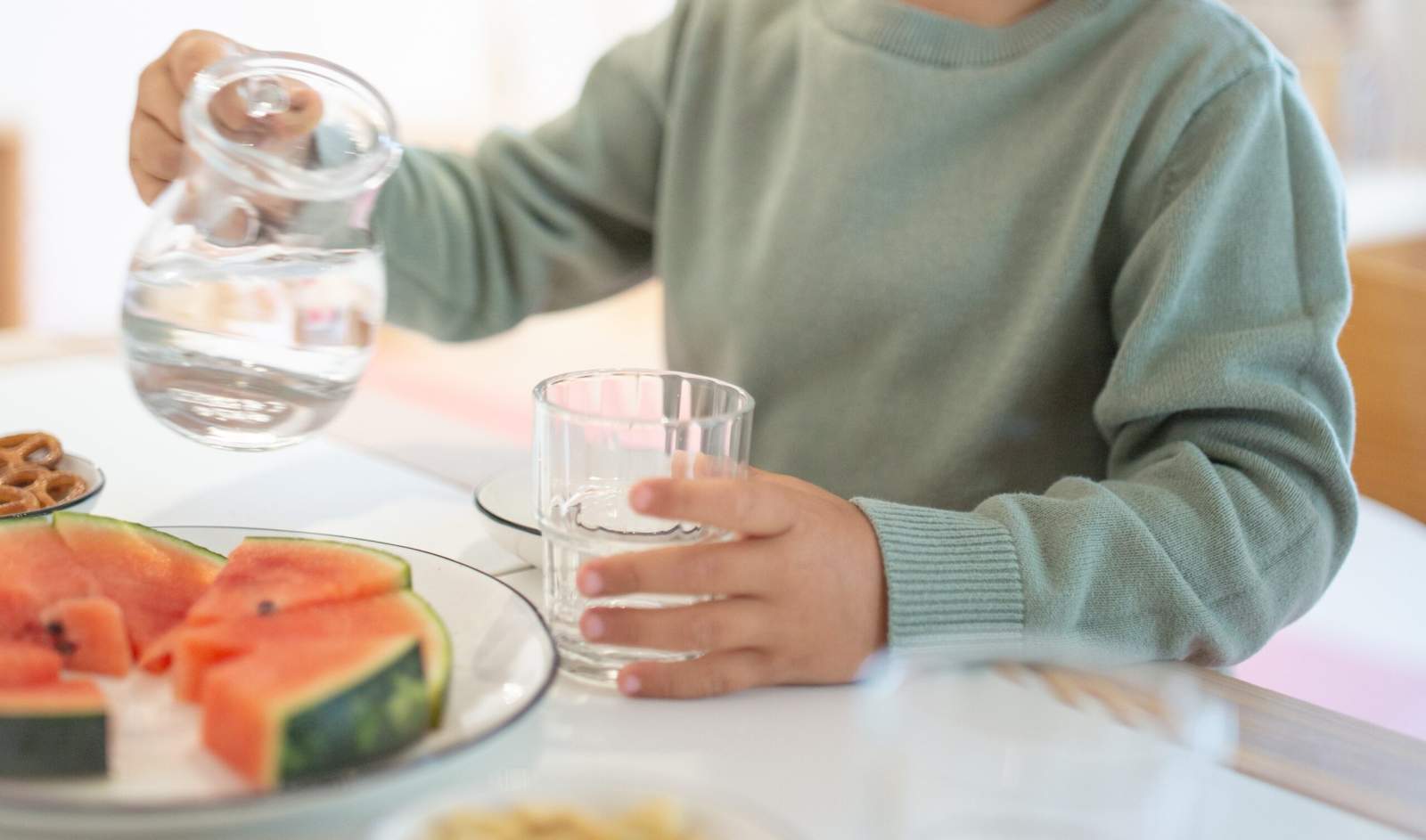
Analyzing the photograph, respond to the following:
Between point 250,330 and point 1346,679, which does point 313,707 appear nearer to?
point 250,330

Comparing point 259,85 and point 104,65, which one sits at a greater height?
point 259,85

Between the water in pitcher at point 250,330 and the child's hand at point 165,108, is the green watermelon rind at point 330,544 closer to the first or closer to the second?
the water in pitcher at point 250,330

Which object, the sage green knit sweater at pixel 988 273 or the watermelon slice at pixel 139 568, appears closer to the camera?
the watermelon slice at pixel 139 568

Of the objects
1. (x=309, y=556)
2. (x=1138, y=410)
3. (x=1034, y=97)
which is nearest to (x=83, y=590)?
(x=309, y=556)

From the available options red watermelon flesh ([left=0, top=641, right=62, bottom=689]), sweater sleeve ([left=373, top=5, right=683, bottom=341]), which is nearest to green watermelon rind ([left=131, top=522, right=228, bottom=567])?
red watermelon flesh ([left=0, top=641, right=62, bottom=689])

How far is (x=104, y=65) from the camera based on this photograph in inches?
102

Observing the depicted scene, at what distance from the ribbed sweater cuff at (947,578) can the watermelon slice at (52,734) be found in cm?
30

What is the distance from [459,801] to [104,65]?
261 cm

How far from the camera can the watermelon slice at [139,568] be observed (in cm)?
49

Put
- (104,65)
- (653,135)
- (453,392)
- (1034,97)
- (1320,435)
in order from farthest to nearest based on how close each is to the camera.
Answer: (453,392), (104,65), (653,135), (1034,97), (1320,435)

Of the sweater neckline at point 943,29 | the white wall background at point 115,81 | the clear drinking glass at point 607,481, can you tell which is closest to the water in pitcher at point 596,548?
the clear drinking glass at point 607,481

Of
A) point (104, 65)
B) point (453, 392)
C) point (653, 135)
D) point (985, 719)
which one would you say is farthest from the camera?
point (453, 392)

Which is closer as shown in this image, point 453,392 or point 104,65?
point 104,65

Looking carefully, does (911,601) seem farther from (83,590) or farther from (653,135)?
(653,135)
